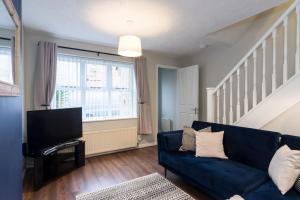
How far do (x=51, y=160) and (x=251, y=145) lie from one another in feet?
9.49

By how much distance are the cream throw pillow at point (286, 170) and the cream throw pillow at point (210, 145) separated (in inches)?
26.7

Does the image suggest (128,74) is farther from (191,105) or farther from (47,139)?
(47,139)

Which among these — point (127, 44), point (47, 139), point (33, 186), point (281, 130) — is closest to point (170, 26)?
point (127, 44)

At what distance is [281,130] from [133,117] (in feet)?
9.43

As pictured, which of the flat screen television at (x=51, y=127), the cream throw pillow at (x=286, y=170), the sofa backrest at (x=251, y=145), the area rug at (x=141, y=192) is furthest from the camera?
the flat screen television at (x=51, y=127)

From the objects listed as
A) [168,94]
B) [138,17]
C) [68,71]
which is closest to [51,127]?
[68,71]

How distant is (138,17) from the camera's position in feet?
8.19

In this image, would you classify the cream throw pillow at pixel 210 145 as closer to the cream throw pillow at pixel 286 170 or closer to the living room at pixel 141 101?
the living room at pixel 141 101

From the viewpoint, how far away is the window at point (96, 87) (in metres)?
3.41

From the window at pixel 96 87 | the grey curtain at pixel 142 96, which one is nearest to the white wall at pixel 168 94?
the grey curtain at pixel 142 96

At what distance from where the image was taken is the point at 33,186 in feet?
7.79

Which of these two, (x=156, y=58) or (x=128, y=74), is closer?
(x=128, y=74)

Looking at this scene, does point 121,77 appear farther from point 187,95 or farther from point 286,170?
point 286,170

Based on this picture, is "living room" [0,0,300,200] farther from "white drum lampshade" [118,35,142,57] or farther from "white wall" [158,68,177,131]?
"white wall" [158,68,177,131]
